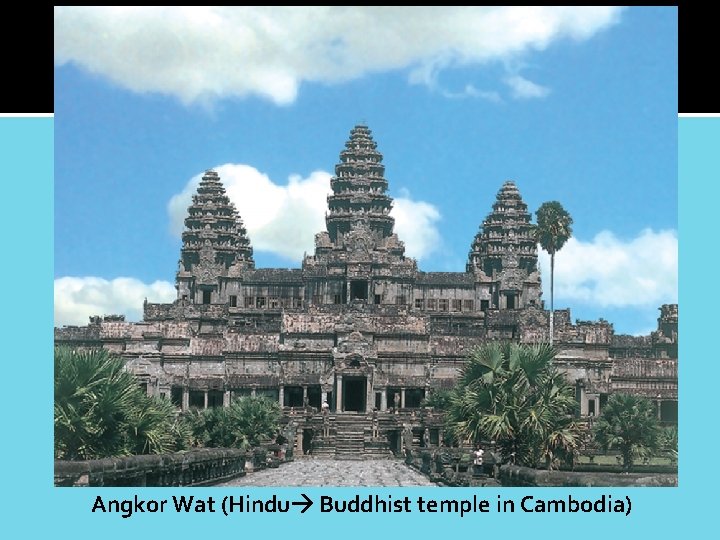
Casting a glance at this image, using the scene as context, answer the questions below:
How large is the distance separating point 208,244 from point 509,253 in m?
31.1

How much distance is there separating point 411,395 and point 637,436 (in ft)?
142

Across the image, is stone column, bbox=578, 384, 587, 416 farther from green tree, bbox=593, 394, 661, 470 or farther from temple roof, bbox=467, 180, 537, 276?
Result: green tree, bbox=593, 394, 661, 470

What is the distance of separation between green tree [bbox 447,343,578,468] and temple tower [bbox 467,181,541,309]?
70995mm

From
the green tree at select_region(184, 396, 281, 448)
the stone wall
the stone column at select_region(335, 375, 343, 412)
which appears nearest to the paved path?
the stone wall

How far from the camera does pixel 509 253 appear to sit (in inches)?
4899

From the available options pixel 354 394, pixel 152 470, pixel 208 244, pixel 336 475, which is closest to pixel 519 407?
pixel 152 470

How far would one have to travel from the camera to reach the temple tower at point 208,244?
124m

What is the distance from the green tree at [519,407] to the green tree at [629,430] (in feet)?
26.5

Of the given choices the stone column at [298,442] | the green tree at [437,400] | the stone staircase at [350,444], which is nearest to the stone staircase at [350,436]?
the stone staircase at [350,444]

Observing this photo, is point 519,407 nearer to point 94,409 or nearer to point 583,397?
point 94,409

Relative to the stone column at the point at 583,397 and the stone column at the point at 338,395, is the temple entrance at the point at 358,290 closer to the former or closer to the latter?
the stone column at the point at 338,395

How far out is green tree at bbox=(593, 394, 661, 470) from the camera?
5622 cm

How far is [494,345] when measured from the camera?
4991cm
